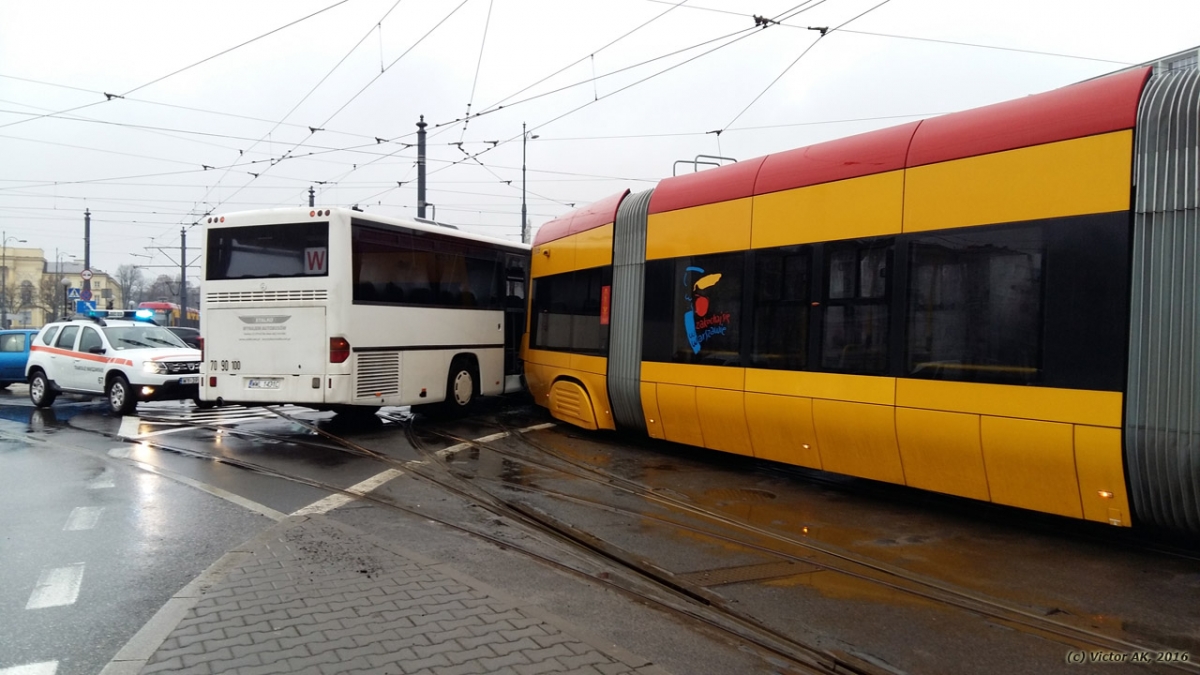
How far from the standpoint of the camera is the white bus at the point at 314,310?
1114 centimetres

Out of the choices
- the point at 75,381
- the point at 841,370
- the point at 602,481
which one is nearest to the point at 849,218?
the point at 841,370

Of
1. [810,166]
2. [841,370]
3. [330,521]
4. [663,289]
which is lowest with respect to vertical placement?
[330,521]

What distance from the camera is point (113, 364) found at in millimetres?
14141

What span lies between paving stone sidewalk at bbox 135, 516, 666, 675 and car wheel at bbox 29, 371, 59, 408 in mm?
13198

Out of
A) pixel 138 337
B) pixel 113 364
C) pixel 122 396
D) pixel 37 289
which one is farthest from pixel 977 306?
pixel 37 289

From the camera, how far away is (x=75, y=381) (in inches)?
585

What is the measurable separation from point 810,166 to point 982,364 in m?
2.68

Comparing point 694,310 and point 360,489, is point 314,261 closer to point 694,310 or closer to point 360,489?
point 360,489

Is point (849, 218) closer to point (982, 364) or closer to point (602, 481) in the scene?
point (982, 364)

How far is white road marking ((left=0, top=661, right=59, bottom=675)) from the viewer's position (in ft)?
12.2

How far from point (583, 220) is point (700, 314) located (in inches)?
134

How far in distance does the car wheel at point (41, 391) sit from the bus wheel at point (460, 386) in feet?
28.2

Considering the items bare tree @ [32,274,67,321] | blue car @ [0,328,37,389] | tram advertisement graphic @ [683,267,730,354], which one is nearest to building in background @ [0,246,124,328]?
bare tree @ [32,274,67,321]

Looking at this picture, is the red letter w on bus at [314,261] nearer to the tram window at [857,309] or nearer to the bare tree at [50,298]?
the tram window at [857,309]
